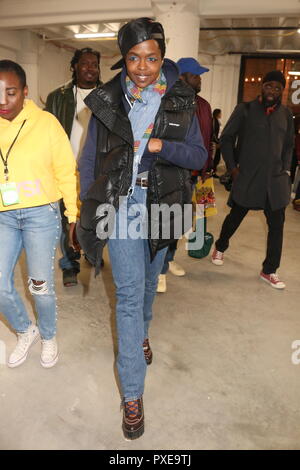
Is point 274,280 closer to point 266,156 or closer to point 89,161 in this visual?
point 266,156

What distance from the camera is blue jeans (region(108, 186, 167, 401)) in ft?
5.29

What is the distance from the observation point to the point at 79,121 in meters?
2.95

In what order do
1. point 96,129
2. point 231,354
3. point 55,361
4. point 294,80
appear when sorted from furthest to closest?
point 294,80
point 231,354
point 55,361
point 96,129

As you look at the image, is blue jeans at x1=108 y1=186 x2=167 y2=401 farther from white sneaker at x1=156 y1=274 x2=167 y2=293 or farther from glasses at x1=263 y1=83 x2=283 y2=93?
glasses at x1=263 y1=83 x2=283 y2=93

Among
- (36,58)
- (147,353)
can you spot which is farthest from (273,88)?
(36,58)

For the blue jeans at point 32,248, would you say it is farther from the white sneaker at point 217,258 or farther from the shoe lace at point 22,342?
the white sneaker at point 217,258

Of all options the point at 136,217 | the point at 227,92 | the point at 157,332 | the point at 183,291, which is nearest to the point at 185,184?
the point at 136,217

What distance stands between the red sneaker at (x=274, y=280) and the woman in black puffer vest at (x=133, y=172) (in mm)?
1930

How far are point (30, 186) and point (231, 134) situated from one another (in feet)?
6.63

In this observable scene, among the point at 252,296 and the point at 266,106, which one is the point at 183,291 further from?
the point at 266,106

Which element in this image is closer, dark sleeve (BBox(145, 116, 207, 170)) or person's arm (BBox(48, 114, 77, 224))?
dark sleeve (BBox(145, 116, 207, 170))

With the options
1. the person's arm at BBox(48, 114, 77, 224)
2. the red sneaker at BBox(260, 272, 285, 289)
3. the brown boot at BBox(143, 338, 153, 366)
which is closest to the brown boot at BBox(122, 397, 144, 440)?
the brown boot at BBox(143, 338, 153, 366)

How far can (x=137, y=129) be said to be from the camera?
5.37ft
